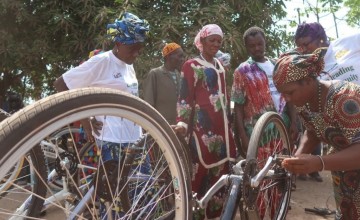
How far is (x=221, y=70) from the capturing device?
3131 mm

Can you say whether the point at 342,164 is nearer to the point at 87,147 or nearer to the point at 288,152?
the point at 288,152

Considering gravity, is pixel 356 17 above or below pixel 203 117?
above

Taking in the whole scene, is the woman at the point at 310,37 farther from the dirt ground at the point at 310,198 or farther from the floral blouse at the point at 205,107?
the dirt ground at the point at 310,198

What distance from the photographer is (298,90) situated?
172 centimetres

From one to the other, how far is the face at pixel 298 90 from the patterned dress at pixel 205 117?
1322 millimetres

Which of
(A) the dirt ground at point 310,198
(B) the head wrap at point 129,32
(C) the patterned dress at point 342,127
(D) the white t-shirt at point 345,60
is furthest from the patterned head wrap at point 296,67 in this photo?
(A) the dirt ground at point 310,198

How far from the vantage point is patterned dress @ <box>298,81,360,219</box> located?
5.46 feet

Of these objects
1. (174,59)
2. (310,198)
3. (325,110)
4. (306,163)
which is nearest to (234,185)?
(306,163)

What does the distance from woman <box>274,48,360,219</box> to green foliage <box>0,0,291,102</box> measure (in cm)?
339

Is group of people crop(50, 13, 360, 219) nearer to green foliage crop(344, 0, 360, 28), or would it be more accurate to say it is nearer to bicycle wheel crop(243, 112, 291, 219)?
bicycle wheel crop(243, 112, 291, 219)

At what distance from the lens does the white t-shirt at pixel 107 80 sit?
2342 mm

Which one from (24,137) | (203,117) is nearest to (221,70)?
(203,117)

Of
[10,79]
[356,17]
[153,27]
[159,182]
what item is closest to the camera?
[159,182]

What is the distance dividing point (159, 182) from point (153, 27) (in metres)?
3.87
